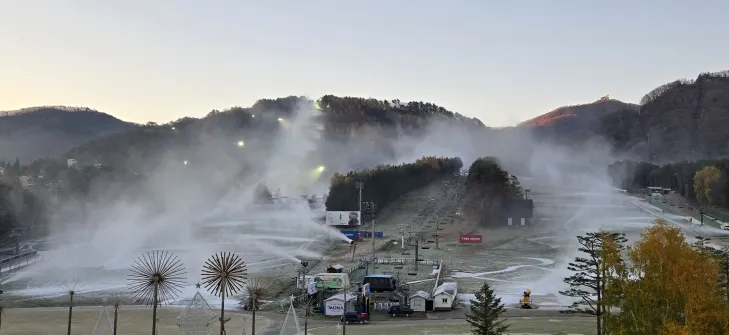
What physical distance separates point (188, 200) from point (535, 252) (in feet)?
420

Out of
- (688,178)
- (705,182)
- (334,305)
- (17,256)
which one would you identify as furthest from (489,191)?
(17,256)

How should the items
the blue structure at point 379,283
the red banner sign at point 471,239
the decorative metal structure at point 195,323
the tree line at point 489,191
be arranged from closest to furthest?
1. the decorative metal structure at point 195,323
2. the blue structure at point 379,283
3. the red banner sign at point 471,239
4. the tree line at point 489,191

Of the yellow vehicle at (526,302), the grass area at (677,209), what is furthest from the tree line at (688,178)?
the yellow vehicle at (526,302)

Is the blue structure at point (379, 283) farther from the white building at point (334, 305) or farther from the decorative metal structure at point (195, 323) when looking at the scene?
the decorative metal structure at point (195, 323)

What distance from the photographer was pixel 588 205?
451ft

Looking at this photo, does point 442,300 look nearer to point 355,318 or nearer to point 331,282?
point 355,318

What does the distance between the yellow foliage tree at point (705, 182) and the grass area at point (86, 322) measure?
11025 centimetres

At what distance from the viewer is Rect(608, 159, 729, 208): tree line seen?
129 metres

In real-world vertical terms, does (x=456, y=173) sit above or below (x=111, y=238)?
above

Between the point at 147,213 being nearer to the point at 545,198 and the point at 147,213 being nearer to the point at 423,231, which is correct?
the point at 423,231

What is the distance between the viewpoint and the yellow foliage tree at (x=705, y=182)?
130625 millimetres

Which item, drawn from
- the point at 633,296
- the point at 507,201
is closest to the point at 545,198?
the point at 507,201

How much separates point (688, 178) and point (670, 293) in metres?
135

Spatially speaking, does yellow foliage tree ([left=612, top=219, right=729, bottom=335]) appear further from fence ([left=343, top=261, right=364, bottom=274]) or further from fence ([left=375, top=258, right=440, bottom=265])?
fence ([left=375, top=258, right=440, bottom=265])
